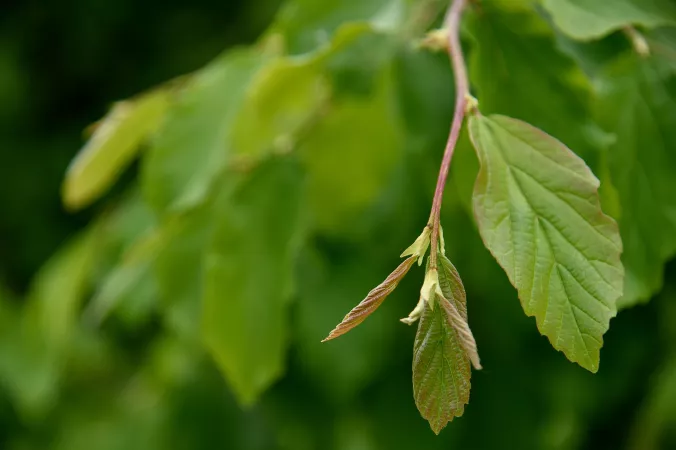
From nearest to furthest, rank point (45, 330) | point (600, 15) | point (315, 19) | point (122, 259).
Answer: point (600, 15)
point (315, 19)
point (122, 259)
point (45, 330)

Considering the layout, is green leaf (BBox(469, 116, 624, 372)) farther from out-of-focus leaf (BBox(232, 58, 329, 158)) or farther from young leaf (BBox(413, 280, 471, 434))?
out-of-focus leaf (BBox(232, 58, 329, 158))

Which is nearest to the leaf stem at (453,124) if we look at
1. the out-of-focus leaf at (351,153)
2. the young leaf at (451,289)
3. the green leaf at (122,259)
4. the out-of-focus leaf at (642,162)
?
the young leaf at (451,289)

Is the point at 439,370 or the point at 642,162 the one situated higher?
the point at 439,370

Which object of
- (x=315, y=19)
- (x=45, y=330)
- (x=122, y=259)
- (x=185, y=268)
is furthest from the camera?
(x=45, y=330)

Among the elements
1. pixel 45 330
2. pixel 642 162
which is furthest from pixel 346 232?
pixel 45 330

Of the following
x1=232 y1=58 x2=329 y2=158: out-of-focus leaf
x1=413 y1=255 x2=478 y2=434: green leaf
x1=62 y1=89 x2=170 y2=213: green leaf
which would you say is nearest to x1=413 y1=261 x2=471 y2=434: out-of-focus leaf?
x1=413 y1=255 x2=478 y2=434: green leaf

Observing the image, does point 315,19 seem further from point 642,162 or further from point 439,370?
point 439,370
